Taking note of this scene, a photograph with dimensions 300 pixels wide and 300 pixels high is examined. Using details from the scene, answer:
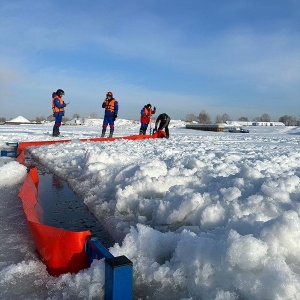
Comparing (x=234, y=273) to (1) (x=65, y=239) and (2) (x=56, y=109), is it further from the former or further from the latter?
(2) (x=56, y=109)

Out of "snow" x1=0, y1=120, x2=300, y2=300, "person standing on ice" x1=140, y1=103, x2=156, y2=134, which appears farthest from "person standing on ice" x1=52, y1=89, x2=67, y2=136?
"snow" x1=0, y1=120, x2=300, y2=300

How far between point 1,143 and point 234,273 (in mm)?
10430

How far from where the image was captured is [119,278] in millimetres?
1489

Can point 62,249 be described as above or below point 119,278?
below

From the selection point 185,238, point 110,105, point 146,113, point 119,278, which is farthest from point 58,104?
point 119,278

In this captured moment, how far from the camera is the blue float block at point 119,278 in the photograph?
1.47 m

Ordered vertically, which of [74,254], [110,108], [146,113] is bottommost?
[74,254]

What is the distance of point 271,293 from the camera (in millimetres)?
1567

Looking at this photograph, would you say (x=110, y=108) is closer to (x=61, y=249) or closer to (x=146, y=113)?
(x=146, y=113)

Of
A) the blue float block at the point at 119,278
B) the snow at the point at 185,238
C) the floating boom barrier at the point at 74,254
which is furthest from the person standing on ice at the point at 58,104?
the blue float block at the point at 119,278

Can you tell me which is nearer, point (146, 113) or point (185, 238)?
point (185, 238)

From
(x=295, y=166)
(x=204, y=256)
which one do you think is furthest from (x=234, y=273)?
(x=295, y=166)

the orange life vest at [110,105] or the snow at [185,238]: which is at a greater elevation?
the orange life vest at [110,105]

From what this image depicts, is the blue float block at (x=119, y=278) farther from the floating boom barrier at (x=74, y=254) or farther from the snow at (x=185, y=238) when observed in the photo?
the snow at (x=185, y=238)
